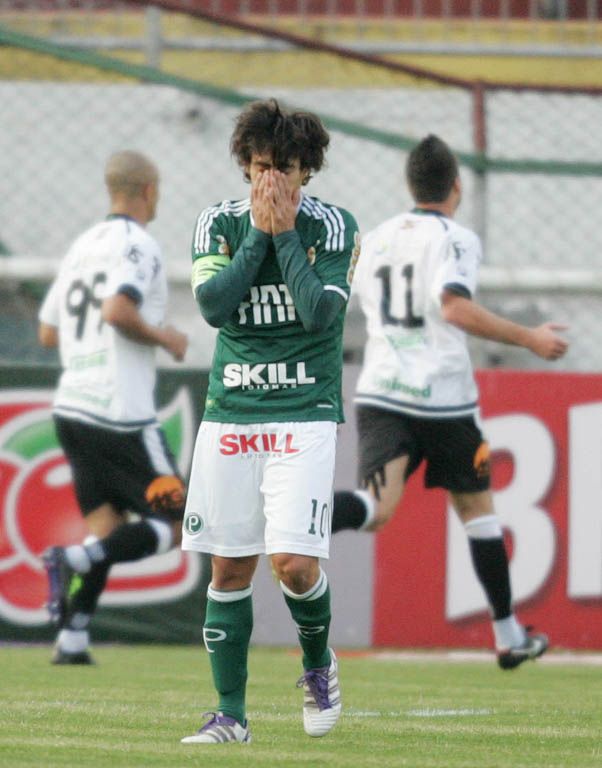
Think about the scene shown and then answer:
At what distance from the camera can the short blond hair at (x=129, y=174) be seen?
8.07m

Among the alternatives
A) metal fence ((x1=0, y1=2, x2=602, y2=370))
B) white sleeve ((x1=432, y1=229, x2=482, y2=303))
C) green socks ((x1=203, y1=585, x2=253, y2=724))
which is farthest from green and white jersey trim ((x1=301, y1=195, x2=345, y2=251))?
metal fence ((x1=0, y1=2, x2=602, y2=370))

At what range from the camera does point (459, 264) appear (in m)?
7.63

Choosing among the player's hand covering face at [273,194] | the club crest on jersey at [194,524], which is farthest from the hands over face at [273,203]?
the club crest on jersey at [194,524]

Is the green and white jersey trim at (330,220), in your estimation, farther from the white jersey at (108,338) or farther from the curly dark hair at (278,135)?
the white jersey at (108,338)

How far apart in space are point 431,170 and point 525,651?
214cm

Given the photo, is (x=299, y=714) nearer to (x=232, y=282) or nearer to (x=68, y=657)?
(x=232, y=282)

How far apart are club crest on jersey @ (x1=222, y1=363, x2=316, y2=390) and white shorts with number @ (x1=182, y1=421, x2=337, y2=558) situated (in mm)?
114

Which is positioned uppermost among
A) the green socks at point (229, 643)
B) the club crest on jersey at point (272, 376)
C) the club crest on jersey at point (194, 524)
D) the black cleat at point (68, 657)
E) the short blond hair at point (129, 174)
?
the short blond hair at point (129, 174)

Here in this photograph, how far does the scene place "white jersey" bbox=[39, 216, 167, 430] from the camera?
8.06 metres

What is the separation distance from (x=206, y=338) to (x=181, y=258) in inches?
24.2

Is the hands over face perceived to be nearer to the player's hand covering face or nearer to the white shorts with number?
the player's hand covering face

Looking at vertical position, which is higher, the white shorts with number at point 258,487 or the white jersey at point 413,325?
the white jersey at point 413,325

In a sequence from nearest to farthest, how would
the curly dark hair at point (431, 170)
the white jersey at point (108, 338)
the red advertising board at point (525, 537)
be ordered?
1. the curly dark hair at point (431, 170)
2. the white jersey at point (108, 338)
3. the red advertising board at point (525, 537)

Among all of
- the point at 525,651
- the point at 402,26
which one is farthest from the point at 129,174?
the point at 402,26
